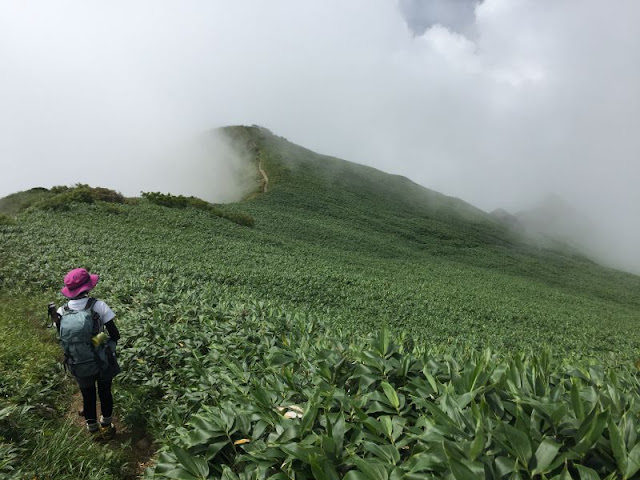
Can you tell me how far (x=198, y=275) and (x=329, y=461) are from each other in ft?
46.3

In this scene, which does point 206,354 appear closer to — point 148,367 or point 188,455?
point 148,367

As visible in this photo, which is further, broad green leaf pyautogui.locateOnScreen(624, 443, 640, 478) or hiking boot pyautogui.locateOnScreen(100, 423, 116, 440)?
hiking boot pyautogui.locateOnScreen(100, 423, 116, 440)

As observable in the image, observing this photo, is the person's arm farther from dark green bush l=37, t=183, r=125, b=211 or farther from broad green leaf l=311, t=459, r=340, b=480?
dark green bush l=37, t=183, r=125, b=211

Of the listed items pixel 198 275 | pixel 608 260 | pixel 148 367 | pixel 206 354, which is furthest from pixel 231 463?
pixel 608 260

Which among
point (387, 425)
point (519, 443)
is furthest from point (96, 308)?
point (519, 443)

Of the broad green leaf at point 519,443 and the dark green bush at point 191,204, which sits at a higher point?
the broad green leaf at point 519,443

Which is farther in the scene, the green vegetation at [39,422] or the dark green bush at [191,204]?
the dark green bush at [191,204]

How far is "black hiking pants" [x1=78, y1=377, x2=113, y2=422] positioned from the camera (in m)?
5.69

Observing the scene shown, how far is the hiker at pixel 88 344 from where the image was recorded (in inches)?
214

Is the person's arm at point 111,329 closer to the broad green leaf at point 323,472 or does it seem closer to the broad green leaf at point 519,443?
the broad green leaf at point 323,472

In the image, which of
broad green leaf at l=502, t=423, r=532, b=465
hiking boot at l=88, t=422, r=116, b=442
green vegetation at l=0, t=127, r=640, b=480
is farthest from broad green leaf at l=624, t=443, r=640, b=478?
hiking boot at l=88, t=422, r=116, b=442

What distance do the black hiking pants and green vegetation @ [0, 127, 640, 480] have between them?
0.33m

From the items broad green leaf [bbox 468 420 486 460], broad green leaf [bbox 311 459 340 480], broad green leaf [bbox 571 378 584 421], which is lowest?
broad green leaf [bbox 311 459 340 480]

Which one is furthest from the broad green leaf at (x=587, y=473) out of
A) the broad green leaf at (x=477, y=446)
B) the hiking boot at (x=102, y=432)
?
the hiking boot at (x=102, y=432)
